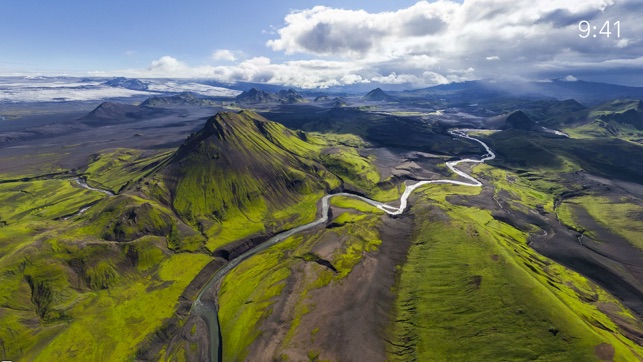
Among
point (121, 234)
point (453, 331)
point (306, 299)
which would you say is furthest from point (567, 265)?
point (121, 234)

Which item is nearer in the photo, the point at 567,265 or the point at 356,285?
the point at 356,285

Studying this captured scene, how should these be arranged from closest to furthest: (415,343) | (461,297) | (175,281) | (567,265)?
(415,343), (461,297), (175,281), (567,265)

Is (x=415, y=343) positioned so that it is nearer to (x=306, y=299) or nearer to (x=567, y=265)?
(x=306, y=299)

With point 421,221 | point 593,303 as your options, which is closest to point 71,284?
point 421,221

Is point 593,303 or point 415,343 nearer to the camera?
point 415,343

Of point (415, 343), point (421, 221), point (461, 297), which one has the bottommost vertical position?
point (415, 343)

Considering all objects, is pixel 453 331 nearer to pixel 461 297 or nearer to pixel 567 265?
pixel 461 297

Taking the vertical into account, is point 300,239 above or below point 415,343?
above

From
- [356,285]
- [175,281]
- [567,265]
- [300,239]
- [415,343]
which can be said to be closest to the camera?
[415,343]

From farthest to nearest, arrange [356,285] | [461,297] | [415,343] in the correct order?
1. [356,285]
2. [461,297]
3. [415,343]
